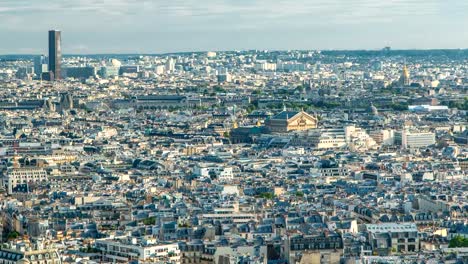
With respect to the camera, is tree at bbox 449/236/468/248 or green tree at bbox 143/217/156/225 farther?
green tree at bbox 143/217/156/225

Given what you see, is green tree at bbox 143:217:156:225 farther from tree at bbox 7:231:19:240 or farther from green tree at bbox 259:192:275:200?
green tree at bbox 259:192:275:200

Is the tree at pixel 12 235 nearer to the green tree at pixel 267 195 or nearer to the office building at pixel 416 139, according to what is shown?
the green tree at pixel 267 195

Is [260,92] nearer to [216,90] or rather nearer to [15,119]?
[216,90]

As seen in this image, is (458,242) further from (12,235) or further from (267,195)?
(267,195)

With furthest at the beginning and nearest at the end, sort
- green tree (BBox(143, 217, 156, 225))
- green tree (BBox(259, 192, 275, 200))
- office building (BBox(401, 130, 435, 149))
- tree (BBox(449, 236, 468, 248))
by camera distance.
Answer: office building (BBox(401, 130, 435, 149)) → green tree (BBox(259, 192, 275, 200)) → green tree (BBox(143, 217, 156, 225)) → tree (BBox(449, 236, 468, 248))

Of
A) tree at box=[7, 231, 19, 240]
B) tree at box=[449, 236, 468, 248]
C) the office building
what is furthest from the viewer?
the office building

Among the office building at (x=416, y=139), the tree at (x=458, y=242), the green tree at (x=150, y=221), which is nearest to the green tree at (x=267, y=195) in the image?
the green tree at (x=150, y=221)

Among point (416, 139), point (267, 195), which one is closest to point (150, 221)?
point (267, 195)

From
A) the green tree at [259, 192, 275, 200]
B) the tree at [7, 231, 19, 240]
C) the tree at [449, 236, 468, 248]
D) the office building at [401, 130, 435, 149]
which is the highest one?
the tree at [449, 236, 468, 248]

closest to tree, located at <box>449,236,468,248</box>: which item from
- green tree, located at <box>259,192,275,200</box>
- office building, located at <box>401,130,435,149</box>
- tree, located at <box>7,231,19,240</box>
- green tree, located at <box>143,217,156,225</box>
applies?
green tree, located at <box>143,217,156,225</box>

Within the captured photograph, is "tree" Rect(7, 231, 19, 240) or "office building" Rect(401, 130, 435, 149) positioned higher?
"tree" Rect(7, 231, 19, 240)
